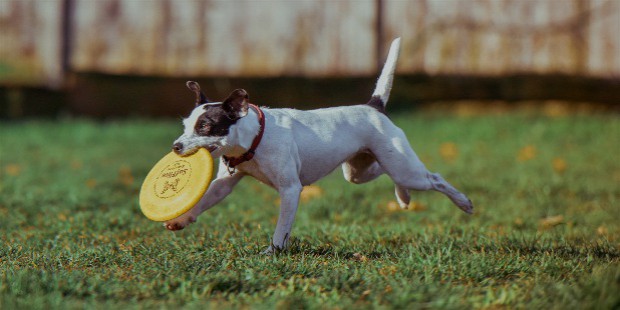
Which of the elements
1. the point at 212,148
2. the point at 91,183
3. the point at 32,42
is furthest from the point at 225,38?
the point at 212,148

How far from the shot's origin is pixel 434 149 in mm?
9461

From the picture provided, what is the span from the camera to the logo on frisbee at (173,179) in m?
4.40

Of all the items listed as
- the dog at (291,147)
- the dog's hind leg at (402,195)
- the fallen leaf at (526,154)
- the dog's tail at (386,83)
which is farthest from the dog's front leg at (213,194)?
the fallen leaf at (526,154)

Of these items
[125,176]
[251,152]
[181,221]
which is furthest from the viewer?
[125,176]

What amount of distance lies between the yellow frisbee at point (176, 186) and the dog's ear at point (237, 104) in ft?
0.80

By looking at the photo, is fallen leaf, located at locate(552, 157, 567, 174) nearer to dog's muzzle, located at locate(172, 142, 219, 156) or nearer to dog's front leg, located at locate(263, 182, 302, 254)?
dog's front leg, located at locate(263, 182, 302, 254)

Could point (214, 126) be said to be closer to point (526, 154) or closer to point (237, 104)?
point (237, 104)

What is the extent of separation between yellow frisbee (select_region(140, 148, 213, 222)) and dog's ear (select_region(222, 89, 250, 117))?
245 mm

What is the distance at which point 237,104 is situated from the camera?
13.9 feet

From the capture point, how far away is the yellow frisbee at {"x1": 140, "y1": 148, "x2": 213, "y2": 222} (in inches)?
167

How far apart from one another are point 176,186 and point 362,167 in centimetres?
130

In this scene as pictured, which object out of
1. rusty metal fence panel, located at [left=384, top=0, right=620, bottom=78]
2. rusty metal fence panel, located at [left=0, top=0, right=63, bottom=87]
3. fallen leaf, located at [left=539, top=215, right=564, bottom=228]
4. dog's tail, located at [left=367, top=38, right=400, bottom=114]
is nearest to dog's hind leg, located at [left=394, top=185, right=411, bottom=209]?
dog's tail, located at [left=367, top=38, right=400, bottom=114]

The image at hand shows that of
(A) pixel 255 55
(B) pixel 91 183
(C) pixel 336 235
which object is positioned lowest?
(B) pixel 91 183

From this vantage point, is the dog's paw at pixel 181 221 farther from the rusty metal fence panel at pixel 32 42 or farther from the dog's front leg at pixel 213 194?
the rusty metal fence panel at pixel 32 42
